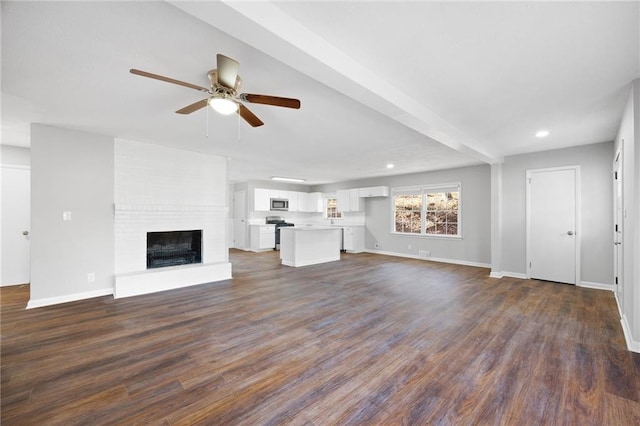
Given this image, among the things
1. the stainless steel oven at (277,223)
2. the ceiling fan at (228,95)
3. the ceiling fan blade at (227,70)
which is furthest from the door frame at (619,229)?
A: the stainless steel oven at (277,223)

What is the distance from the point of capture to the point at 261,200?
909 cm

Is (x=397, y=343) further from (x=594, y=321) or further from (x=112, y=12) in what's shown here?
(x=112, y=12)

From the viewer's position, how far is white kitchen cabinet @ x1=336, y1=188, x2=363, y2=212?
28.8 ft

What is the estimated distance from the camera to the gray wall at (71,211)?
3.66 m

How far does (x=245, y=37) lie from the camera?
1.54 metres

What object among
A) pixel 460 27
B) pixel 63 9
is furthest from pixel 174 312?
pixel 460 27

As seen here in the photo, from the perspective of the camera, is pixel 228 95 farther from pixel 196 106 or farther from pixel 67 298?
pixel 67 298

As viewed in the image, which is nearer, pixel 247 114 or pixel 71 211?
pixel 247 114

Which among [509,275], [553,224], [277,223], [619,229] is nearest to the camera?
[619,229]

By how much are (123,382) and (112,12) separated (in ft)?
8.30

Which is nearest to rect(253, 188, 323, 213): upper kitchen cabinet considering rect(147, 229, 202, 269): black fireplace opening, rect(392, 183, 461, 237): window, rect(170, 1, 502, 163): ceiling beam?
rect(392, 183, 461, 237): window

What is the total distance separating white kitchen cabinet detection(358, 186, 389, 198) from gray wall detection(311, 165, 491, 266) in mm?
209

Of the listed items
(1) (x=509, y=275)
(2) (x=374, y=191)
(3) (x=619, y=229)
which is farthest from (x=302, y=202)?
(3) (x=619, y=229)

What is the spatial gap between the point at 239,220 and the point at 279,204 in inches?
61.4
